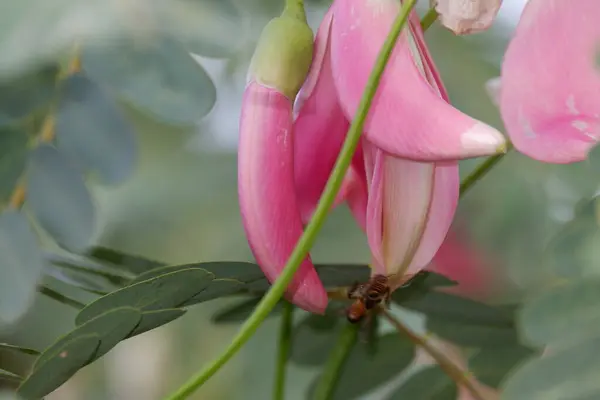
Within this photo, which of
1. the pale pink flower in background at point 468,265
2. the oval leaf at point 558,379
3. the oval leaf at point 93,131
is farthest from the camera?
the pale pink flower in background at point 468,265

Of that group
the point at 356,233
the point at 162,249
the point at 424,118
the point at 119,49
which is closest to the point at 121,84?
the point at 119,49

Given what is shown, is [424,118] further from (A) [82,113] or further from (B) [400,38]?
(A) [82,113]

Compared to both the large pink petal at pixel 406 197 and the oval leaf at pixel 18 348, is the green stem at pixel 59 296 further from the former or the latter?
the large pink petal at pixel 406 197

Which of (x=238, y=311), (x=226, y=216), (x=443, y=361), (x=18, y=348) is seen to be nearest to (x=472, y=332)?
(x=443, y=361)

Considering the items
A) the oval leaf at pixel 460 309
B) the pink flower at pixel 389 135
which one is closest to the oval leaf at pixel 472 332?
the oval leaf at pixel 460 309

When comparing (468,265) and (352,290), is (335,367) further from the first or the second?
(468,265)
